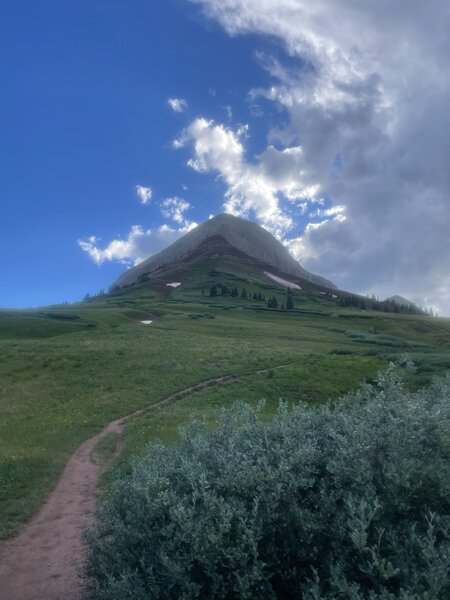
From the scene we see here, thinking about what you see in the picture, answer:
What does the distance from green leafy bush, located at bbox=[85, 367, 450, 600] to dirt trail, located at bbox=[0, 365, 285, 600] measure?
295 cm

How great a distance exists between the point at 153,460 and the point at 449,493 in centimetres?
602

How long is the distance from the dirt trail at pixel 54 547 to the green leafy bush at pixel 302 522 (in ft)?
9.69

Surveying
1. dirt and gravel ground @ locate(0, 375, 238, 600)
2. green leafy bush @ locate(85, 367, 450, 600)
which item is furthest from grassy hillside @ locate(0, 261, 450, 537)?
green leafy bush @ locate(85, 367, 450, 600)

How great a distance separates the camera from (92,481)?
18516 mm

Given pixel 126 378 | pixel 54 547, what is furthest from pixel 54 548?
pixel 126 378

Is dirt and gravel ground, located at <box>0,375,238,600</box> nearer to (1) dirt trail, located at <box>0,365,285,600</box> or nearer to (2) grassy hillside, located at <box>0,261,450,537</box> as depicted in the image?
(1) dirt trail, located at <box>0,365,285,600</box>

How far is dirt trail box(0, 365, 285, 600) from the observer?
11406 millimetres

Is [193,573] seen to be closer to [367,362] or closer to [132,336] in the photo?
[367,362]

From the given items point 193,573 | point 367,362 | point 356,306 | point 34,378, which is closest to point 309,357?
point 367,362

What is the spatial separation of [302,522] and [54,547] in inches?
380

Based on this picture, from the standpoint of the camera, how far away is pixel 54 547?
13.4 m

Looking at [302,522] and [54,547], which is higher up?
[302,522]

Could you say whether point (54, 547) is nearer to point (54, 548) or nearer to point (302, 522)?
point (54, 548)

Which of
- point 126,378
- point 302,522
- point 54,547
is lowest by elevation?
point 54,547
